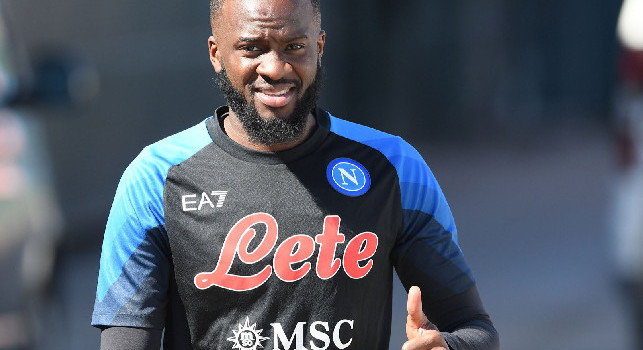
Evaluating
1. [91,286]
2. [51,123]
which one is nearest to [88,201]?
[51,123]

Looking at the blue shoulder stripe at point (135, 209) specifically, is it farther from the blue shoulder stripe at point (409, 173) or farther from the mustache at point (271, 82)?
the blue shoulder stripe at point (409, 173)

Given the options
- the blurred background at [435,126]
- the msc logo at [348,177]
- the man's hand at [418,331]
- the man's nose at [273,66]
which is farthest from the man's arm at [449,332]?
the blurred background at [435,126]

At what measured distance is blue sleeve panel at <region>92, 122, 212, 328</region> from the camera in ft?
9.14

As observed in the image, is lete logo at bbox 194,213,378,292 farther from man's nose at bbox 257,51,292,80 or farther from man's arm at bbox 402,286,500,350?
man's nose at bbox 257,51,292,80

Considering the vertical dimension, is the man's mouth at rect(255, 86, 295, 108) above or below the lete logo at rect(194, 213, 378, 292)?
above

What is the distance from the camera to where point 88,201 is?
31.1ft

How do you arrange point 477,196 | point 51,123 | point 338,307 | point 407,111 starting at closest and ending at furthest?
1. point 338,307
2. point 51,123
3. point 477,196
4. point 407,111

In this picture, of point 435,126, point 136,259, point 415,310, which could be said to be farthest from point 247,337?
point 435,126

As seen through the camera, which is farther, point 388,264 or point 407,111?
point 407,111

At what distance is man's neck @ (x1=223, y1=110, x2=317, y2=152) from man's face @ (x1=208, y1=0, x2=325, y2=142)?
76 millimetres

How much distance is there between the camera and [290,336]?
2785 millimetres

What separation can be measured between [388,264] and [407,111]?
1007 centimetres

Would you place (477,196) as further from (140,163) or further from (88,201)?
(140,163)

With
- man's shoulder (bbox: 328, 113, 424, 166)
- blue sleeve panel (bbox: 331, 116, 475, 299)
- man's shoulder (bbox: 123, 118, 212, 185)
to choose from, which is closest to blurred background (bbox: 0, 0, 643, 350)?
man's shoulder (bbox: 123, 118, 212, 185)
